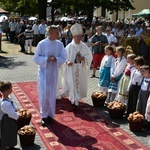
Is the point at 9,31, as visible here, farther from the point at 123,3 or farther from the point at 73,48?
the point at 73,48

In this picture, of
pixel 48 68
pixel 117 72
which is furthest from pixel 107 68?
pixel 48 68

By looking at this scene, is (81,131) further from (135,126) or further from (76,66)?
(76,66)

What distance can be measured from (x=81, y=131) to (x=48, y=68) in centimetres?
158

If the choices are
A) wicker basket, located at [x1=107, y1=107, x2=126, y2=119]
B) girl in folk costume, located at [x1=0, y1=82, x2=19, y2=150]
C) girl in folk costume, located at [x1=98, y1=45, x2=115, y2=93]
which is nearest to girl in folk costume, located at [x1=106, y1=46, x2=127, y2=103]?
girl in folk costume, located at [x1=98, y1=45, x2=115, y2=93]

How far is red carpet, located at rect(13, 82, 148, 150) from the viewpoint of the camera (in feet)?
19.6

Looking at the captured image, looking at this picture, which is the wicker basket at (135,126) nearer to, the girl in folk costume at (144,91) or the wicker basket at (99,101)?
the girl in folk costume at (144,91)

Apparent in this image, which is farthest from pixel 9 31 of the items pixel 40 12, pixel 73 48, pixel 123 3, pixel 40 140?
pixel 40 140

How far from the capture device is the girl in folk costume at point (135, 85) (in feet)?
22.8

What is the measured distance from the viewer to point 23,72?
43.4ft

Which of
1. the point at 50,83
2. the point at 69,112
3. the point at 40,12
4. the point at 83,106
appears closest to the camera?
the point at 50,83

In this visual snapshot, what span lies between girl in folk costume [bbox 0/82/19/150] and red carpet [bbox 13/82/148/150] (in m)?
0.81

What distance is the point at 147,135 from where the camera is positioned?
21.1 ft

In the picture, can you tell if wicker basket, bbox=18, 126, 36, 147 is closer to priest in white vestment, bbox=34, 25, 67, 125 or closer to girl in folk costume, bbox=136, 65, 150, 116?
priest in white vestment, bbox=34, 25, 67, 125

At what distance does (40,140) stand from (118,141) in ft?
5.14
